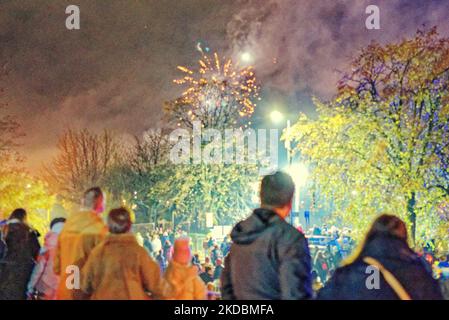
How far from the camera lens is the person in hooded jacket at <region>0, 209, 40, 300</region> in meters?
7.07

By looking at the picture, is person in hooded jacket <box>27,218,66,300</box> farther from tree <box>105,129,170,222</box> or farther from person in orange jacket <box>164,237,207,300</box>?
tree <box>105,129,170,222</box>

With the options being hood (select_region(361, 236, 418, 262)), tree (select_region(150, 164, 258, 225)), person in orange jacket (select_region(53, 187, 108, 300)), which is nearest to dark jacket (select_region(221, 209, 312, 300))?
hood (select_region(361, 236, 418, 262))

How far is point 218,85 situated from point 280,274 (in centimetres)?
3322

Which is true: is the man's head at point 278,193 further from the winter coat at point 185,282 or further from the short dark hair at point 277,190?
the winter coat at point 185,282

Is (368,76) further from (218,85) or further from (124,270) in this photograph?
(218,85)

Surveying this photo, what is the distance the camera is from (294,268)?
13.8ft

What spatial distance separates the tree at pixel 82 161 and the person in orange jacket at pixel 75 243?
162 feet

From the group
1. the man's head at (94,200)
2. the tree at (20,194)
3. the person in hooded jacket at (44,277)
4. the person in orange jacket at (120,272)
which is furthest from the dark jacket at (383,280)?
the tree at (20,194)

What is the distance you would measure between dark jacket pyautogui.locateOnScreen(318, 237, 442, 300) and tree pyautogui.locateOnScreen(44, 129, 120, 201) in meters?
51.7

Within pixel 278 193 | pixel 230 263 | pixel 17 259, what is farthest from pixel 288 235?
pixel 17 259

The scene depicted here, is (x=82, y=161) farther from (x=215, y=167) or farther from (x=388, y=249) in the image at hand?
(x=388, y=249)

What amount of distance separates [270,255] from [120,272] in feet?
5.02
